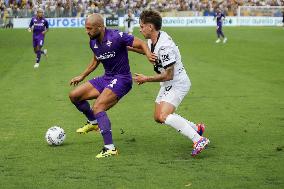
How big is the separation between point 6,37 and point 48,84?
84.9ft

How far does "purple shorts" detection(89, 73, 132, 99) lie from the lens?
1052 centimetres

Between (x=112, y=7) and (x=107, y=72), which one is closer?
(x=107, y=72)

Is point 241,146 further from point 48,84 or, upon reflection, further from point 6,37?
point 6,37

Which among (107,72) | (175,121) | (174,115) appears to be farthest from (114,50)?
(175,121)

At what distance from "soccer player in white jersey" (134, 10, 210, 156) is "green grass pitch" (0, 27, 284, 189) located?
412 mm

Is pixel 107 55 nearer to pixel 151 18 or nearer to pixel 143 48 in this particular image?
pixel 143 48

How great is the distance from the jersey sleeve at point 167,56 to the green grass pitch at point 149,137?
1531mm

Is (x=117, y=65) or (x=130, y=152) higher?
(x=117, y=65)

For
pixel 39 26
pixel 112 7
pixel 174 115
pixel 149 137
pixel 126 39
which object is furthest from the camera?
pixel 112 7

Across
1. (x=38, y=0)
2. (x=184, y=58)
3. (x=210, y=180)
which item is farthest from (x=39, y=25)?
(x=38, y=0)

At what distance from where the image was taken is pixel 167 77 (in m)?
9.76

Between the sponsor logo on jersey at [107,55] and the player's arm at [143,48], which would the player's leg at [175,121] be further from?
the sponsor logo on jersey at [107,55]

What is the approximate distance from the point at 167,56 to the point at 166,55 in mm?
23

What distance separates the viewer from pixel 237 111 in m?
14.5
